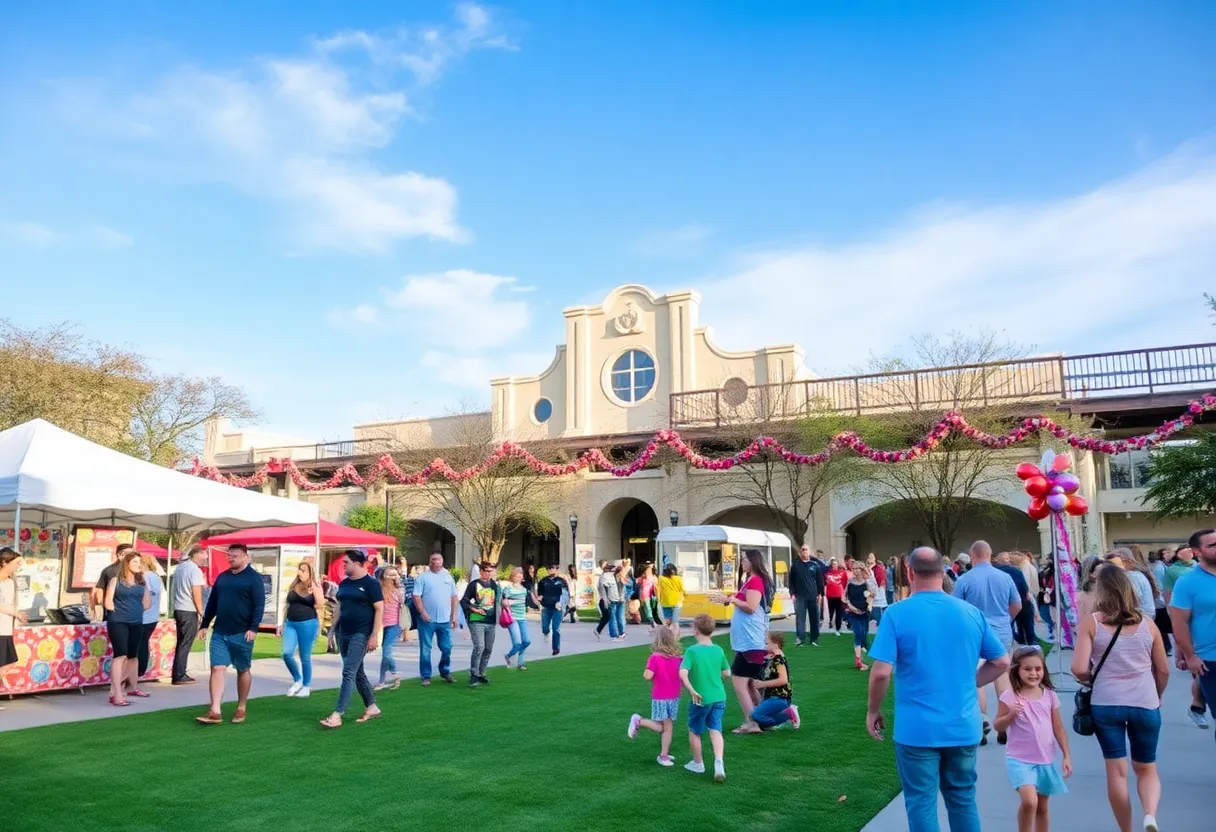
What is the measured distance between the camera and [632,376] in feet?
128

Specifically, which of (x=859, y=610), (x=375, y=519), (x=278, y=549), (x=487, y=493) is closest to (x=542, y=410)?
(x=487, y=493)

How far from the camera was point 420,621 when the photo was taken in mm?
12875

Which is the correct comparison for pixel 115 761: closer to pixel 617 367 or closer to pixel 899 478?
pixel 899 478

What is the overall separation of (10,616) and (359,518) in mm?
30355

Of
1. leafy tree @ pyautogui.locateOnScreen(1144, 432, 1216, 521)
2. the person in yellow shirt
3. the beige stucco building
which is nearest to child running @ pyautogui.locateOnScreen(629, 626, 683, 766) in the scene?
the person in yellow shirt

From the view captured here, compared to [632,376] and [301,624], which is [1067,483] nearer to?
[301,624]

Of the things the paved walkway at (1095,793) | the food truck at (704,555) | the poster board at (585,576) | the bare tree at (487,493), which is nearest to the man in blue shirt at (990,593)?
the paved walkway at (1095,793)

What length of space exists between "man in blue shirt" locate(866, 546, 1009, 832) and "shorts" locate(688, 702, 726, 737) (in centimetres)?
277

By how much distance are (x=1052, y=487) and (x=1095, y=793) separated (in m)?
6.50

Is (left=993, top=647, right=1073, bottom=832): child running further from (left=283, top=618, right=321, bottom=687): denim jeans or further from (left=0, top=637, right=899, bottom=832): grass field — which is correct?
(left=283, top=618, right=321, bottom=687): denim jeans

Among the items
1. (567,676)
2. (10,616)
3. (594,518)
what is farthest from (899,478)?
(10,616)

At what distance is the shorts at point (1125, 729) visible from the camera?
531 centimetres

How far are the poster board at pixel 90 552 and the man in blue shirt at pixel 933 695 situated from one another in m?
12.9

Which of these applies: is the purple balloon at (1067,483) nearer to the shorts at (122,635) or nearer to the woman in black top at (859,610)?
the woman in black top at (859,610)
